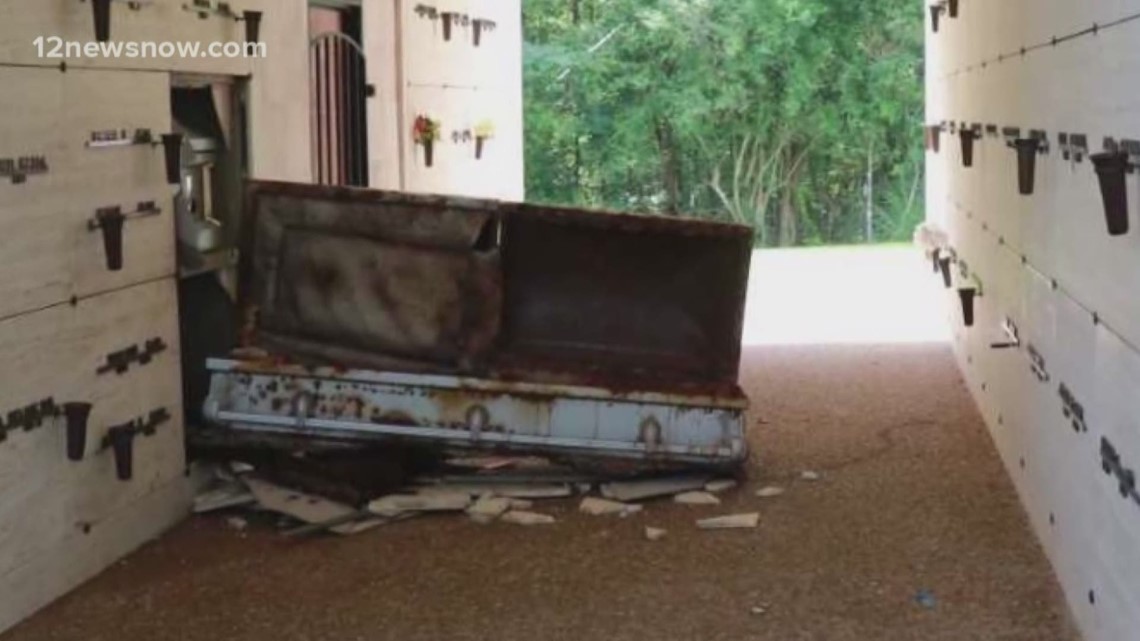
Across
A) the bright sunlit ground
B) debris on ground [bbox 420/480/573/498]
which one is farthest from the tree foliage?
debris on ground [bbox 420/480/573/498]

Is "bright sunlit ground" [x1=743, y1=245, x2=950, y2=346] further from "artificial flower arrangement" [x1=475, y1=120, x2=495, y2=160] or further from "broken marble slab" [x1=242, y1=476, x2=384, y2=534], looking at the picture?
"broken marble slab" [x1=242, y1=476, x2=384, y2=534]

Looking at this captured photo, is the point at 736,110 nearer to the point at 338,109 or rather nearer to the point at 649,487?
the point at 338,109

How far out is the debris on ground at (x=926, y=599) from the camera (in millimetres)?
3434

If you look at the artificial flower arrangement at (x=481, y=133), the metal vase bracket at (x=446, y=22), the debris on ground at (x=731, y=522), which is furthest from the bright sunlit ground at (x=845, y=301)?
the debris on ground at (x=731, y=522)

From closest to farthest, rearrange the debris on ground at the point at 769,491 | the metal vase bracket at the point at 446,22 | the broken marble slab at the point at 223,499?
the broken marble slab at the point at 223,499 < the debris on ground at the point at 769,491 < the metal vase bracket at the point at 446,22

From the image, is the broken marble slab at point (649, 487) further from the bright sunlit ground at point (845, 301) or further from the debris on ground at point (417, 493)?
the bright sunlit ground at point (845, 301)

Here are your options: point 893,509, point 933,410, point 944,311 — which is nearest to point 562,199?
point 944,311

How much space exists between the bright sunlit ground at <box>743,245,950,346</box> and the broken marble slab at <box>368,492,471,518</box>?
135 inches

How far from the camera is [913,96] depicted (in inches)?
638

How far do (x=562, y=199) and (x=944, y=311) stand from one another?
1024 cm

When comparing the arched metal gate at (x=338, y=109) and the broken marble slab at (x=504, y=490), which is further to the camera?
the arched metal gate at (x=338, y=109)

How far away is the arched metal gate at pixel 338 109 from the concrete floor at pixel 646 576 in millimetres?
1972

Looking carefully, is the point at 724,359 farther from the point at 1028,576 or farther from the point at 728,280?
the point at 1028,576

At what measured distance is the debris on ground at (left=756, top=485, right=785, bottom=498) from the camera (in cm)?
451
